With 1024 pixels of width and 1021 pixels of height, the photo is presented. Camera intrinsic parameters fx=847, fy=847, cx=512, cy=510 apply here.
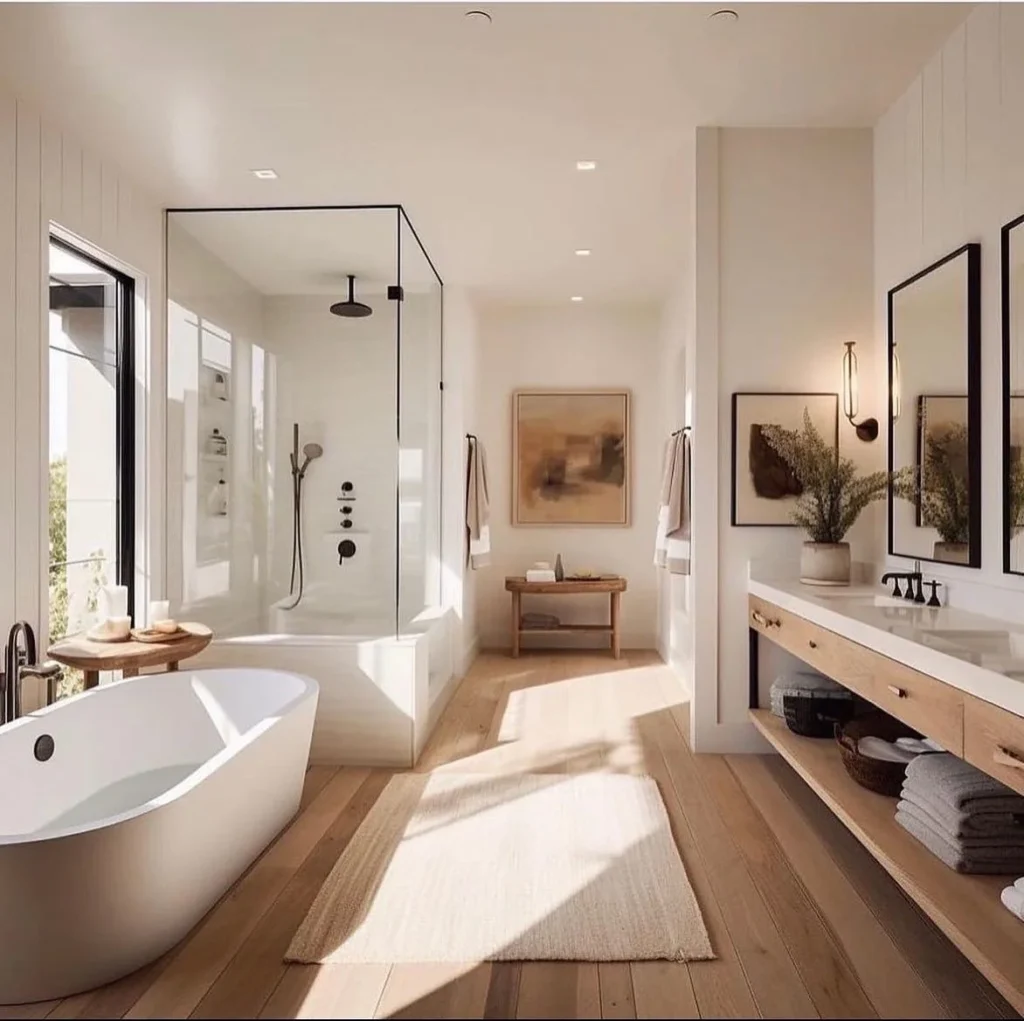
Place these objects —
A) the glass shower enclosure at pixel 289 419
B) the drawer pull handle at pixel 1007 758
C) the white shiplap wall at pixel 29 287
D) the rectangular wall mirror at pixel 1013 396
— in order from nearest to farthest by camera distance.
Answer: the drawer pull handle at pixel 1007 758 < the rectangular wall mirror at pixel 1013 396 < the white shiplap wall at pixel 29 287 < the glass shower enclosure at pixel 289 419

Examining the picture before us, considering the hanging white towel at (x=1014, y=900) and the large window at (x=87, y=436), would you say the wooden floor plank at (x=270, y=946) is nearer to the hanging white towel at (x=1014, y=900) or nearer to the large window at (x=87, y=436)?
the large window at (x=87, y=436)

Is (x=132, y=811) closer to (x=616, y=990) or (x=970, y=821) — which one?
(x=616, y=990)

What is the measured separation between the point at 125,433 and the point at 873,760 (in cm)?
342

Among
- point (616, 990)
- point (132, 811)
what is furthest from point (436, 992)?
point (132, 811)

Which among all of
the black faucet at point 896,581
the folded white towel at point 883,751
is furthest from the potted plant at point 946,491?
the folded white towel at point 883,751

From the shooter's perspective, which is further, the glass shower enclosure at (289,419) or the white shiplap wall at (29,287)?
the glass shower enclosure at (289,419)

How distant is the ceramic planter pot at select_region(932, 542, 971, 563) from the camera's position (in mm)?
2795

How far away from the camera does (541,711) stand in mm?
4652

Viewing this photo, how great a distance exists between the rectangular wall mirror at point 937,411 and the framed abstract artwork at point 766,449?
31cm

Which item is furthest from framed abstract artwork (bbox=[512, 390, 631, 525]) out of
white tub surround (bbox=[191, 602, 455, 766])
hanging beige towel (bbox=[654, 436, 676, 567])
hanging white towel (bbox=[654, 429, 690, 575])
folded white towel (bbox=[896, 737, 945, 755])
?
folded white towel (bbox=[896, 737, 945, 755])

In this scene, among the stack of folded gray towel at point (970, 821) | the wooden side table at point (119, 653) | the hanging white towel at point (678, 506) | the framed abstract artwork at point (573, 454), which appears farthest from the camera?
→ the framed abstract artwork at point (573, 454)

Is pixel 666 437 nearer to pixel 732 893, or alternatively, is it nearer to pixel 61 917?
pixel 732 893

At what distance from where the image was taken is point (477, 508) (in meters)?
5.82

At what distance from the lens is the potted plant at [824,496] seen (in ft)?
11.1
